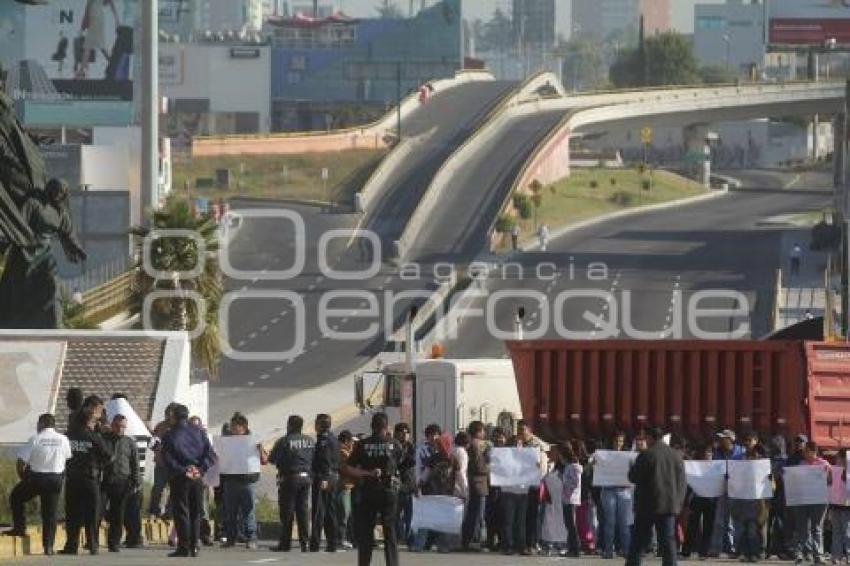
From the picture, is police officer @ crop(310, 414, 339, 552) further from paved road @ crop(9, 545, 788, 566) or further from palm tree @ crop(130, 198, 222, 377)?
palm tree @ crop(130, 198, 222, 377)

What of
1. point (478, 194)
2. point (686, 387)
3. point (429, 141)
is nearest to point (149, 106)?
point (686, 387)

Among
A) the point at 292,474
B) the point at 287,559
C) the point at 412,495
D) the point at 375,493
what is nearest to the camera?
the point at 375,493

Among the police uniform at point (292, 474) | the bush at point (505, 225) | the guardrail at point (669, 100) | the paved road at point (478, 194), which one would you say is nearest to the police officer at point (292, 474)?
the police uniform at point (292, 474)

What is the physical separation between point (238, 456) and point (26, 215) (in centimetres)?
576

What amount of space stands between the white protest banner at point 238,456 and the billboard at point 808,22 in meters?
147

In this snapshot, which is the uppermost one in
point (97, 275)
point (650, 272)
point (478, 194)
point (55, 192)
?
point (55, 192)

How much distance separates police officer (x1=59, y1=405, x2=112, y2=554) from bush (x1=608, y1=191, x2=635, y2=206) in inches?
4809

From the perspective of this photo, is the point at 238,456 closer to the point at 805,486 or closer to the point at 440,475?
the point at 440,475

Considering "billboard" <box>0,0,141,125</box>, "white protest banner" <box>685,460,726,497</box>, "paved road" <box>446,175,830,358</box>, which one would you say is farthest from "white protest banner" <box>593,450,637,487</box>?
"billboard" <box>0,0,141,125</box>

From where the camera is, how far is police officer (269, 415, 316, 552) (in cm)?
3228

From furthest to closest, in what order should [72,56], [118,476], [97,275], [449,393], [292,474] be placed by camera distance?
[72,56], [97,275], [449,393], [292,474], [118,476]

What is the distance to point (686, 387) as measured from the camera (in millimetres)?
41094

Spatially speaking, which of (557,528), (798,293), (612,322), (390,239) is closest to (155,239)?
(557,528)

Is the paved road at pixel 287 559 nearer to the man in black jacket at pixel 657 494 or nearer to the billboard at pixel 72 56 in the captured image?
the man in black jacket at pixel 657 494
